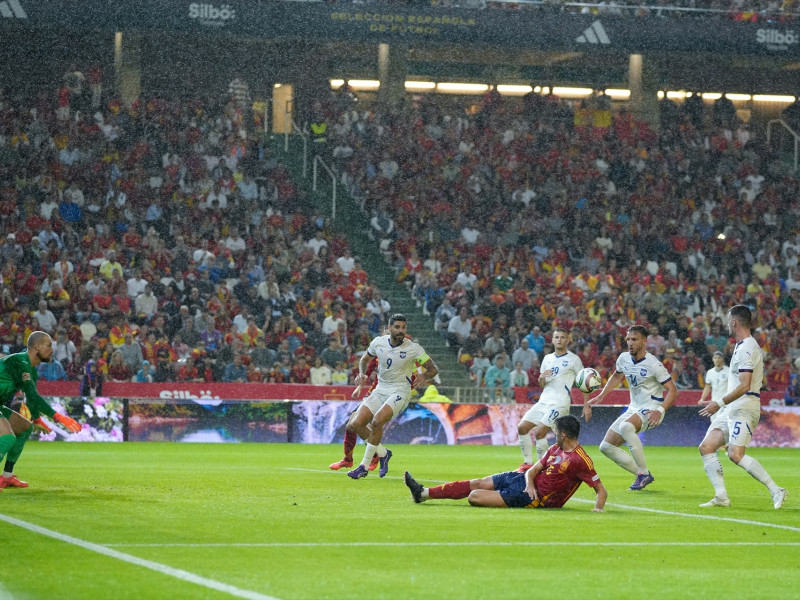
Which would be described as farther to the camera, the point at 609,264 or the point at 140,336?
the point at 609,264

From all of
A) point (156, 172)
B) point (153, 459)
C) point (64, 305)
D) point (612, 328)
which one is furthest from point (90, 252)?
point (612, 328)

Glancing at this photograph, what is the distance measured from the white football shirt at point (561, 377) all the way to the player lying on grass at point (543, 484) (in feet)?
16.1

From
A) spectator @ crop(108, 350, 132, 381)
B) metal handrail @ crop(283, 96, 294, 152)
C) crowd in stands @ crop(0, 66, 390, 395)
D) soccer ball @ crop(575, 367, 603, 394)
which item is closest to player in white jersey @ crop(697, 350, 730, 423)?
soccer ball @ crop(575, 367, 603, 394)

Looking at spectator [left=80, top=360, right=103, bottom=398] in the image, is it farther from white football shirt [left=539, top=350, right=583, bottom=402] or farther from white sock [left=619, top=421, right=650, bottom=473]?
white sock [left=619, top=421, right=650, bottom=473]

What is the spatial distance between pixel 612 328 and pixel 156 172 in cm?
1248


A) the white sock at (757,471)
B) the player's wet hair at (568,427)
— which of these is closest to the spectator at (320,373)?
the white sock at (757,471)

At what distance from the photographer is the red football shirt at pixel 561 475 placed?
11.9m

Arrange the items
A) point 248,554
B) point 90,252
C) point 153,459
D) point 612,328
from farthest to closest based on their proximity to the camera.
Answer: point 612,328, point 90,252, point 153,459, point 248,554

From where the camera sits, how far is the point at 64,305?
93.7 feet

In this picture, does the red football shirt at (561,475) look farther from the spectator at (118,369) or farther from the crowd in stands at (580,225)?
the crowd in stands at (580,225)

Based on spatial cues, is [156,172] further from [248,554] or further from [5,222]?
[248,554]

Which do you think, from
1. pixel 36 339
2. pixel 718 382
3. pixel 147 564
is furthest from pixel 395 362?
pixel 718 382

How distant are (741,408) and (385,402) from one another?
532 cm

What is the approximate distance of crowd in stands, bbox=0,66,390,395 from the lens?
2830cm
